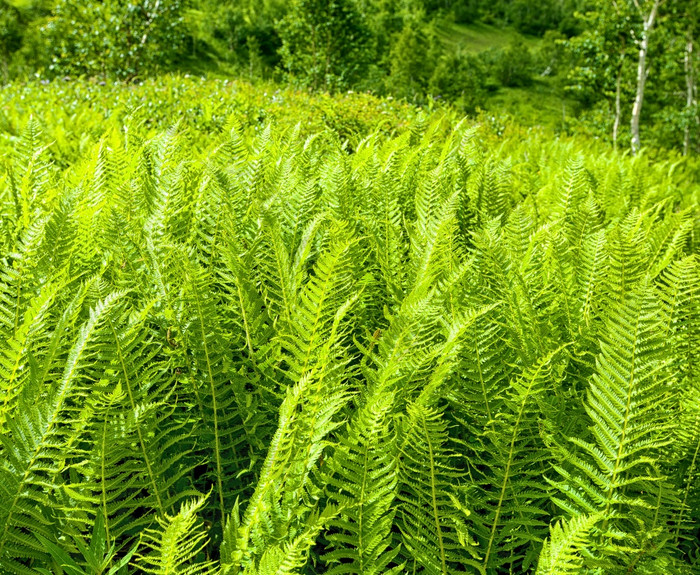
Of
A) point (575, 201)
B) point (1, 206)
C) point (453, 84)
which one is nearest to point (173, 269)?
point (1, 206)

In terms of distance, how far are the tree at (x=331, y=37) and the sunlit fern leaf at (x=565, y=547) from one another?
27237mm

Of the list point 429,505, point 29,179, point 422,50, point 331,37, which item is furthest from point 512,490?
point 422,50

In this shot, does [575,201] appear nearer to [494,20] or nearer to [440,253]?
[440,253]

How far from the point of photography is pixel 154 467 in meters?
0.96

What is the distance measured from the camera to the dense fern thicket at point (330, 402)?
0.86m

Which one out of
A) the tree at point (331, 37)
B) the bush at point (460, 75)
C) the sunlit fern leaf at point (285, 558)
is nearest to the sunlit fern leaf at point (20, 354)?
the sunlit fern leaf at point (285, 558)

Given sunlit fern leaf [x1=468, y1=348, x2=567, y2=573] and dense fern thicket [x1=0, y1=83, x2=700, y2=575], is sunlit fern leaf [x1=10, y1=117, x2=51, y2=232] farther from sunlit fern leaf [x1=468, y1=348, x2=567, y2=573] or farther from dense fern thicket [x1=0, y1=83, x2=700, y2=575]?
sunlit fern leaf [x1=468, y1=348, x2=567, y2=573]

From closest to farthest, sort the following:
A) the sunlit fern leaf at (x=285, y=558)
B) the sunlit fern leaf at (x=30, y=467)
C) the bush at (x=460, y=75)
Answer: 1. the sunlit fern leaf at (x=285, y=558)
2. the sunlit fern leaf at (x=30, y=467)
3. the bush at (x=460, y=75)

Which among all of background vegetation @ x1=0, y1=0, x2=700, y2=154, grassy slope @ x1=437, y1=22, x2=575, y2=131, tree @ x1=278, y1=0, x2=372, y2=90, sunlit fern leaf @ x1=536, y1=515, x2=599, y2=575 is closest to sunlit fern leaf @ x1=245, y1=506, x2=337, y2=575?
sunlit fern leaf @ x1=536, y1=515, x2=599, y2=575

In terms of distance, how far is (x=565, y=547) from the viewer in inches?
31.1

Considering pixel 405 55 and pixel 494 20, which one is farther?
pixel 494 20

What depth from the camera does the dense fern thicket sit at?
33.7 inches

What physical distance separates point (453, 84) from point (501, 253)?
6409 centimetres

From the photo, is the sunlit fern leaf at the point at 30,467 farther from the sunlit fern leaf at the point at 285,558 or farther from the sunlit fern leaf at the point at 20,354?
the sunlit fern leaf at the point at 285,558
